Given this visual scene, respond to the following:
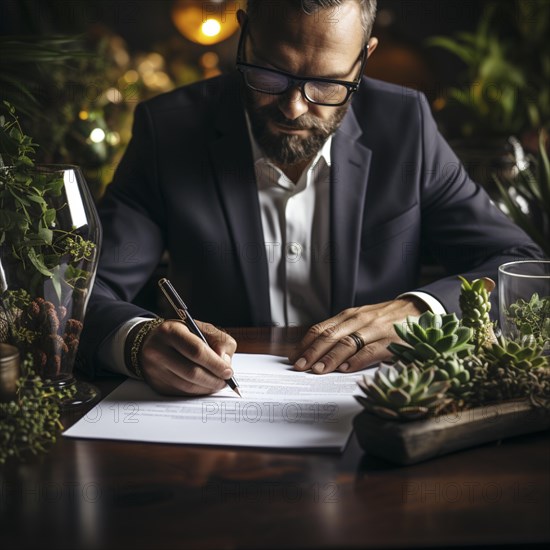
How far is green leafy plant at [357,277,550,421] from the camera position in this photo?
1.16 metres

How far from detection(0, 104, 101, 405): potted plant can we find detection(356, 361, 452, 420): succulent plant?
1.77ft

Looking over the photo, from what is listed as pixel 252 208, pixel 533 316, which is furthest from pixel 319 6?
pixel 533 316

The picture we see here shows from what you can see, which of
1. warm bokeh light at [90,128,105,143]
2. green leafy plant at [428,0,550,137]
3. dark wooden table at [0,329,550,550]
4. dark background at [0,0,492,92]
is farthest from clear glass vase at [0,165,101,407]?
dark background at [0,0,492,92]

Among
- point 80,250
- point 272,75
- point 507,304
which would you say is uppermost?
point 272,75

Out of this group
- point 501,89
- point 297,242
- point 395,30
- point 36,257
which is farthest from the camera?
point 395,30

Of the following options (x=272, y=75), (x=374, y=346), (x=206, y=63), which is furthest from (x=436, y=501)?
(x=206, y=63)

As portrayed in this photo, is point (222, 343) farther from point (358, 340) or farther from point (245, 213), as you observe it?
point (245, 213)

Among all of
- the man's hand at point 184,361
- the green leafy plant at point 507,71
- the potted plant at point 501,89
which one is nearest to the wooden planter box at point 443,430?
the man's hand at point 184,361

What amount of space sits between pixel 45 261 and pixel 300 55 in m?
0.91

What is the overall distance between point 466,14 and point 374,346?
4.77 m

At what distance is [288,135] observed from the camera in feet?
7.00

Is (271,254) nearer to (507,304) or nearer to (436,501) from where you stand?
(507,304)

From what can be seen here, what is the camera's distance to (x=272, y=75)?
1990mm

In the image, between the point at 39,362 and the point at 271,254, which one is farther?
the point at 271,254
